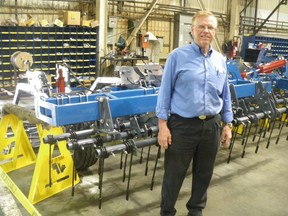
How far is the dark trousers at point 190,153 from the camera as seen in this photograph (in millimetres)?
2035

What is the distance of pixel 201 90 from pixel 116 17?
6.58 meters

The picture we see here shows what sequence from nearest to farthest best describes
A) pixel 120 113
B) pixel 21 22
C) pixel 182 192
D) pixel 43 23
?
pixel 120 113 < pixel 182 192 < pixel 21 22 < pixel 43 23

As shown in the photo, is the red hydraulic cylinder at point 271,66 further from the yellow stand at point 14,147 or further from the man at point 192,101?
the yellow stand at point 14,147

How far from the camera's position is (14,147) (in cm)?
329

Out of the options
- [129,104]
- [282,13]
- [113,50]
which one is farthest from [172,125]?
[282,13]

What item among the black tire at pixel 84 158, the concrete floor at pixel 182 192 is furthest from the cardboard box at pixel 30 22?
the black tire at pixel 84 158

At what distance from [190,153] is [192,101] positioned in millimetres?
363

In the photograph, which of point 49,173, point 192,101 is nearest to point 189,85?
point 192,101

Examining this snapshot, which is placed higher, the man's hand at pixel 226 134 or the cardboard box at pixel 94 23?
the cardboard box at pixel 94 23

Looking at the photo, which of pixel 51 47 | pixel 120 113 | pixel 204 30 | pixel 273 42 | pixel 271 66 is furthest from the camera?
pixel 273 42

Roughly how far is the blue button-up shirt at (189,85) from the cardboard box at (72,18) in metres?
5.63

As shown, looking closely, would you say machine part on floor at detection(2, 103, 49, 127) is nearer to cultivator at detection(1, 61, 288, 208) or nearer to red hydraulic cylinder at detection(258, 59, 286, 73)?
cultivator at detection(1, 61, 288, 208)

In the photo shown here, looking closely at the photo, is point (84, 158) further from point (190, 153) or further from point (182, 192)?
point (190, 153)

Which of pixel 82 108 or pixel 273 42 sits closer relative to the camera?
pixel 82 108
